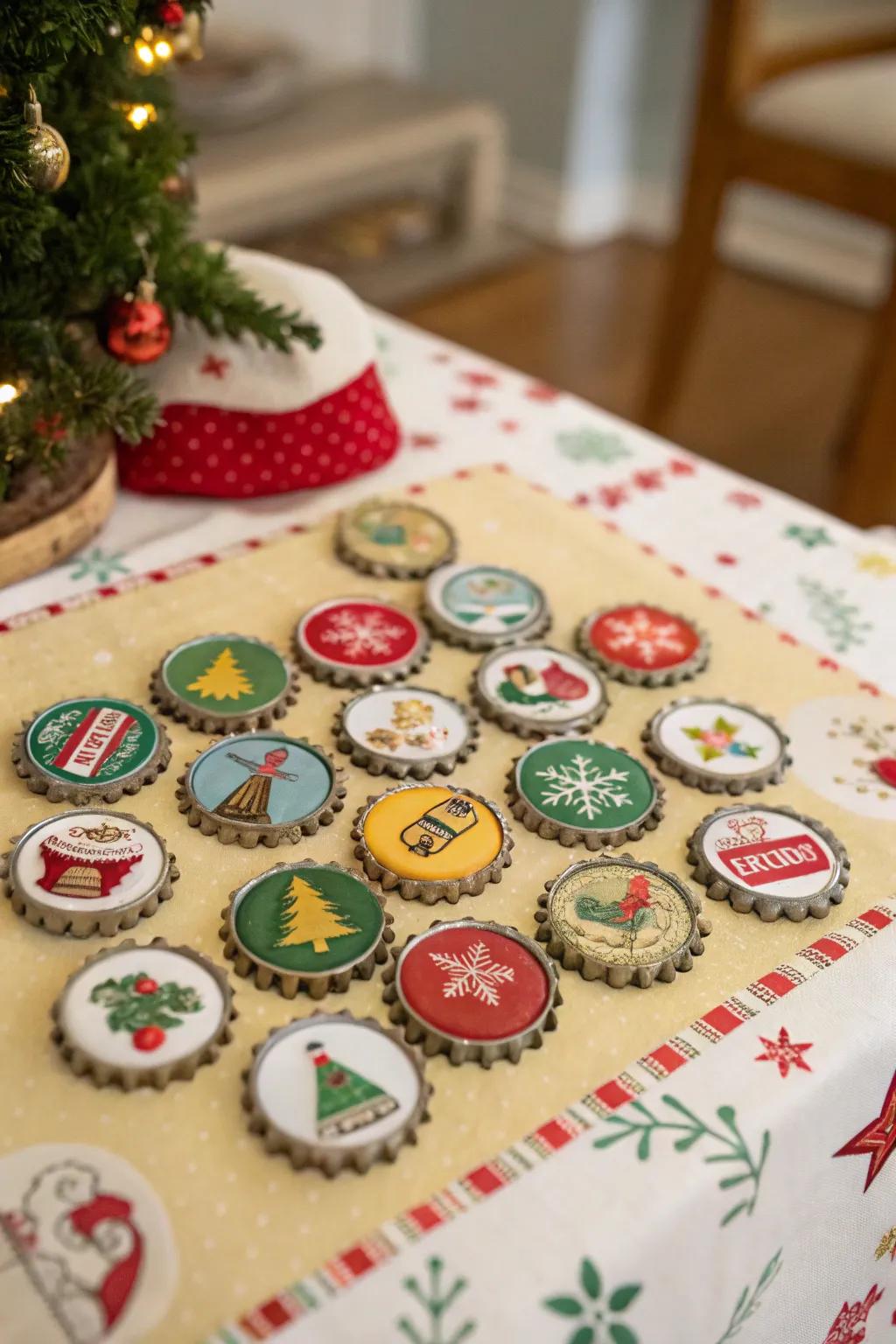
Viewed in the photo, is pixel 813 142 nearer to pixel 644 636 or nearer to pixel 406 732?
A: pixel 644 636

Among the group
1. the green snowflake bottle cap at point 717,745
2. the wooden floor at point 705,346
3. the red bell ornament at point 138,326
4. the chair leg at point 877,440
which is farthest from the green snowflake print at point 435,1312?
the wooden floor at point 705,346

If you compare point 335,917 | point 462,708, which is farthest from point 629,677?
point 335,917

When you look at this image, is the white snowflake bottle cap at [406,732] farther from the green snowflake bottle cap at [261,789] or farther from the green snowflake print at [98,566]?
the green snowflake print at [98,566]

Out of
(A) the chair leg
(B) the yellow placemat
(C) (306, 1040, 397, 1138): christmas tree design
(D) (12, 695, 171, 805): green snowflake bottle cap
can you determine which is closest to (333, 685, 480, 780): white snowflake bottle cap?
(B) the yellow placemat

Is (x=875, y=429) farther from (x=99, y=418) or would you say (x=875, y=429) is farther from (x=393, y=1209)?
(x=393, y=1209)

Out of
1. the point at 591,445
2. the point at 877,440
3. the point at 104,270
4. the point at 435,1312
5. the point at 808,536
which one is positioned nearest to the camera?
the point at 435,1312

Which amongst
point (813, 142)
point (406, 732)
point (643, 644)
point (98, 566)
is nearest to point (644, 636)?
point (643, 644)

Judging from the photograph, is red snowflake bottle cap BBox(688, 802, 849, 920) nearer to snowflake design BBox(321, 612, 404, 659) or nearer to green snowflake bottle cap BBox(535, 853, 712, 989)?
green snowflake bottle cap BBox(535, 853, 712, 989)
